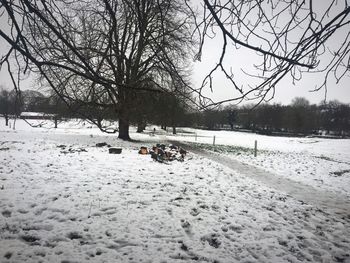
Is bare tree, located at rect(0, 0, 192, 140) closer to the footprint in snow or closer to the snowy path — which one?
the footprint in snow

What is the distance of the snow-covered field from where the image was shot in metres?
3.81

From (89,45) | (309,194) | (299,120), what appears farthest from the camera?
(299,120)

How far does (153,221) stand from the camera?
15.8ft

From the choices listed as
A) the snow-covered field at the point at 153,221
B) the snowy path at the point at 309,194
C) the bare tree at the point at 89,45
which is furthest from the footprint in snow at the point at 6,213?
the snowy path at the point at 309,194

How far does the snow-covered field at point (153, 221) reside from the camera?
12.5 ft

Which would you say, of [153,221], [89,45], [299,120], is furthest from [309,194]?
[299,120]

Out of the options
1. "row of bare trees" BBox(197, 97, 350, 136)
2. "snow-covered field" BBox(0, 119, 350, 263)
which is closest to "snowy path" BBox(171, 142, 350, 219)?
"snow-covered field" BBox(0, 119, 350, 263)

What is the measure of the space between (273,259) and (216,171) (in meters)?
6.03

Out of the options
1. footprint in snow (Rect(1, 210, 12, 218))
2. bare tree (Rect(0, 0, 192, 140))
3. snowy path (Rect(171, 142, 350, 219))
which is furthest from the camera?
snowy path (Rect(171, 142, 350, 219))

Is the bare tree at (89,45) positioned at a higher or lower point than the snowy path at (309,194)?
higher

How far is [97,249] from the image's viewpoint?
378 cm

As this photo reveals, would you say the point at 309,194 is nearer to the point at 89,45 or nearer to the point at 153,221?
the point at 153,221

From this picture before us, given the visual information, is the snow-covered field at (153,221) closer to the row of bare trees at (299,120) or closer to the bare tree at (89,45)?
the bare tree at (89,45)

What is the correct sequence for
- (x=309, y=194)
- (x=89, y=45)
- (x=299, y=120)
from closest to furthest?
(x=89, y=45) → (x=309, y=194) → (x=299, y=120)
